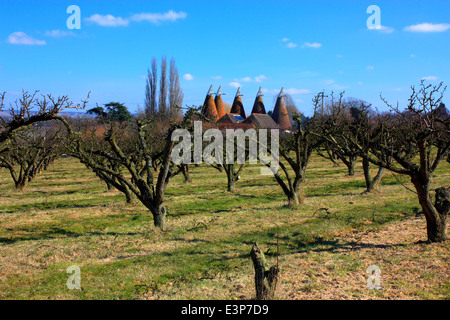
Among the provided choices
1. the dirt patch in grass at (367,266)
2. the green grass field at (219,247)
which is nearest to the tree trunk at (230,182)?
the green grass field at (219,247)

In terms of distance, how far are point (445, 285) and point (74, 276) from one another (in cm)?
791

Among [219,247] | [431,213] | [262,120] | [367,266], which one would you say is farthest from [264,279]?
[262,120]

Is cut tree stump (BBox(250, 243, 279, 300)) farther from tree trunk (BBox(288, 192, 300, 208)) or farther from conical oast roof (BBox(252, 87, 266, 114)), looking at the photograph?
conical oast roof (BBox(252, 87, 266, 114))

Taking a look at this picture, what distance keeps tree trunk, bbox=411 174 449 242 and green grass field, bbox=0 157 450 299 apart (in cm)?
38

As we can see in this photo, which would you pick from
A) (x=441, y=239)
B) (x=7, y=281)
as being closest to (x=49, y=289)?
(x=7, y=281)

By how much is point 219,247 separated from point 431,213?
5764 mm

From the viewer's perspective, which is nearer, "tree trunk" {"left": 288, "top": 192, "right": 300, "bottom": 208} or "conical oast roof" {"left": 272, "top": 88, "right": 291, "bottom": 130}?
"tree trunk" {"left": 288, "top": 192, "right": 300, "bottom": 208}

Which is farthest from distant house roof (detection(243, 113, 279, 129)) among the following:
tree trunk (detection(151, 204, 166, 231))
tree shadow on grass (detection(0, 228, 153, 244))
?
tree shadow on grass (detection(0, 228, 153, 244))

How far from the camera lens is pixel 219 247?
10688 millimetres

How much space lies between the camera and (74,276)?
8.44m

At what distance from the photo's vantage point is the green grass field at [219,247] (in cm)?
739

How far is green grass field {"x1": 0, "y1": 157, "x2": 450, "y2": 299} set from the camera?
Result: 739 centimetres

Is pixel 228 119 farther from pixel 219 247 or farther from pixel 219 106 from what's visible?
pixel 219 247
